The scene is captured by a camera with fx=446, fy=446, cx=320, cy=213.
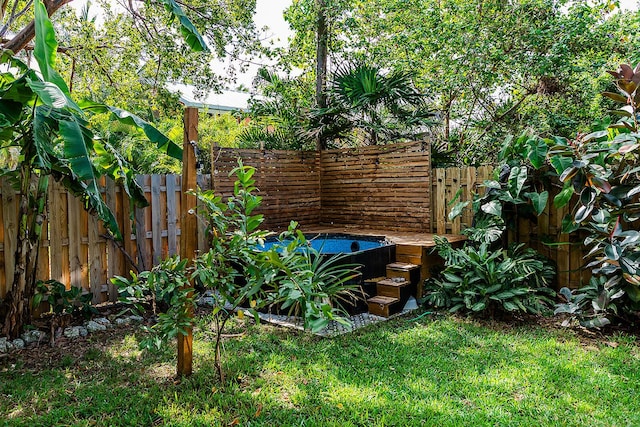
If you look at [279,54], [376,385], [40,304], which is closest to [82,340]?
[40,304]

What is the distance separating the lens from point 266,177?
742 cm

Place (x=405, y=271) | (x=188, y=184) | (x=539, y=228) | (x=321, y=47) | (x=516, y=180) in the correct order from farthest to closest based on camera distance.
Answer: (x=321, y=47) < (x=539, y=228) < (x=405, y=271) < (x=516, y=180) < (x=188, y=184)

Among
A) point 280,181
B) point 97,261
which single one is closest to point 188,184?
point 97,261

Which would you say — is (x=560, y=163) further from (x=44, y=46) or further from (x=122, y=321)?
(x=122, y=321)

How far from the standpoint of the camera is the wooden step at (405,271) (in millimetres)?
5242

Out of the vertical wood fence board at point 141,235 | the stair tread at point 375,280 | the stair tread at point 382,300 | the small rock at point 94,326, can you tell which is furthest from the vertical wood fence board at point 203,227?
the stair tread at point 382,300

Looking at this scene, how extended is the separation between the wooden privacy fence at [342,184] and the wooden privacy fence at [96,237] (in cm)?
117

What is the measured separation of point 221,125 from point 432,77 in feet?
18.6

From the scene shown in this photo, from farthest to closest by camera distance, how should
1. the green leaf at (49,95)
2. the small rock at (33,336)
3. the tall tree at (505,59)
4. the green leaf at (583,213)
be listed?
the tall tree at (505,59), the green leaf at (583,213), the small rock at (33,336), the green leaf at (49,95)

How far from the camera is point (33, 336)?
3949 millimetres

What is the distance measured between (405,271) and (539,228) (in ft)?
5.68

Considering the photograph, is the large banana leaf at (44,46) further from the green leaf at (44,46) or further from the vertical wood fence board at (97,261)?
the vertical wood fence board at (97,261)

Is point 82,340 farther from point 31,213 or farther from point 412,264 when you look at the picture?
point 412,264

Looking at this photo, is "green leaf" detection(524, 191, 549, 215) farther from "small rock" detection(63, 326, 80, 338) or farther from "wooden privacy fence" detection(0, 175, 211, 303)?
"small rock" detection(63, 326, 80, 338)
